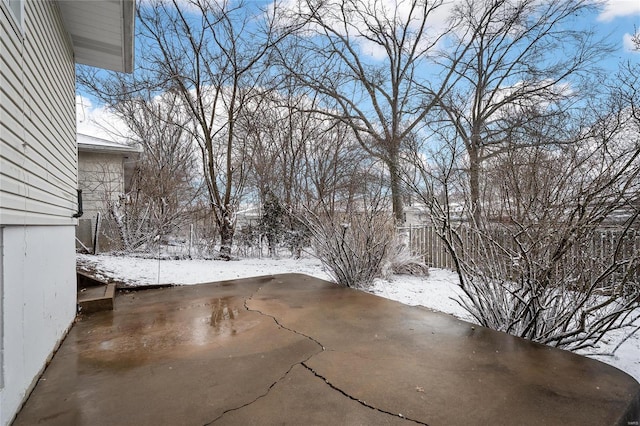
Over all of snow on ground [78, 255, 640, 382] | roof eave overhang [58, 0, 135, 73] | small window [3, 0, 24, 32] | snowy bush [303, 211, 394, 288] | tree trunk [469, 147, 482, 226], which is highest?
roof eave overhang [58, 0, 135, 73]

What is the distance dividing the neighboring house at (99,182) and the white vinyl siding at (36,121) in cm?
589

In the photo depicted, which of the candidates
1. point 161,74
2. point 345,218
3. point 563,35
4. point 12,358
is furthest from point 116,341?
point 563,35

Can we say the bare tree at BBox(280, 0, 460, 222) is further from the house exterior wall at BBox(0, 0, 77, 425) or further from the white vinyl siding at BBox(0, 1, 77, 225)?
the house exterior wall at BBox(0, 0, 77, 425)

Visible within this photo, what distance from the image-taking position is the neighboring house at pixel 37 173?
68.8 inches

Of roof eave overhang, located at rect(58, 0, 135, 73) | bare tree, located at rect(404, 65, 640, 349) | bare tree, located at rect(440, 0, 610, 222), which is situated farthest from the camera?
bare tree, located at rect(440, 0, 610, 222)

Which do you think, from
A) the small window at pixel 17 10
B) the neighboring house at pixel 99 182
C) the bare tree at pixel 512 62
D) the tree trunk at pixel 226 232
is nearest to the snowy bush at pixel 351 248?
the tree trunk at pixel 226 232

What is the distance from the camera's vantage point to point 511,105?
39.1ft

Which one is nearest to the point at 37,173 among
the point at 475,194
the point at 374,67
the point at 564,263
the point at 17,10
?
the point at 17,10

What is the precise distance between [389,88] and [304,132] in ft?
15.1

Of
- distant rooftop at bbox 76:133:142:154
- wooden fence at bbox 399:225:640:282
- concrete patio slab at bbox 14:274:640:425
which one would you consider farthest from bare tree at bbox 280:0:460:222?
concrete patio slab at bbox 14:274:640:425

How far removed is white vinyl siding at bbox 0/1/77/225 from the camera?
180 cm

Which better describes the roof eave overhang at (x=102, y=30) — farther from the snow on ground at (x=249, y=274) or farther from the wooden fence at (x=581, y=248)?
the wooden fence at (x=581, y=248)

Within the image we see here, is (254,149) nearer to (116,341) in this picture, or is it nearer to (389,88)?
(389,88)

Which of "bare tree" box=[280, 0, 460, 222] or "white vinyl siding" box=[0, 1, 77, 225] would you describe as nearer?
"white vinyl siding" box=[0, 1, 77, 225]
